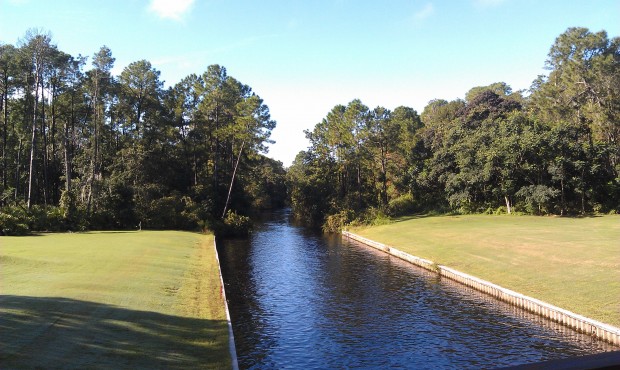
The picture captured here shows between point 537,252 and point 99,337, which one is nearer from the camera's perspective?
point 99,337

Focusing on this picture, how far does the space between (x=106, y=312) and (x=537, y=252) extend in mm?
27601

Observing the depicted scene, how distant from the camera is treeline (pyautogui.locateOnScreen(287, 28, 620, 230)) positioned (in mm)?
51406

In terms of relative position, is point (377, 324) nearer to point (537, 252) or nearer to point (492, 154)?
point (537, 252)

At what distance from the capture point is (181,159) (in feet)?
236

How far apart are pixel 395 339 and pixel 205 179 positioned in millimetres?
57486

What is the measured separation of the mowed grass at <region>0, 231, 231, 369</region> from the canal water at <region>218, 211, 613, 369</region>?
2.13 meters

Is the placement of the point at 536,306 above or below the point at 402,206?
below

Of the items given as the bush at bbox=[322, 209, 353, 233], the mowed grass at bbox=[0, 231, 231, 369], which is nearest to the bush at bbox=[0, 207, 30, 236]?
the mowed grass at bbox=[0, 231, 231, 369]

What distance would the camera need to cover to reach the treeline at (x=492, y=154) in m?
51.4

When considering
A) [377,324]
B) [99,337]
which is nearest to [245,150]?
[377,324]

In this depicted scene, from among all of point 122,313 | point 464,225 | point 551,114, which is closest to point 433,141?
point 551,114

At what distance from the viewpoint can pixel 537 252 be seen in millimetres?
29531

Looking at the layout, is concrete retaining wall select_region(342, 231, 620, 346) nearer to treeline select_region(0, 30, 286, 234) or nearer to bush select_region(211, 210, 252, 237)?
bush select_region(211, 210, 252, 237)

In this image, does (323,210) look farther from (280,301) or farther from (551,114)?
(280,301)
